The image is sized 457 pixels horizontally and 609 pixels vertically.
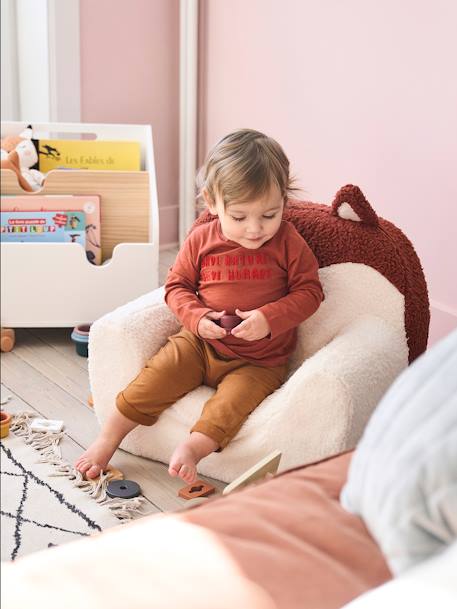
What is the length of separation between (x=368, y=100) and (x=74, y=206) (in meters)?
0.93

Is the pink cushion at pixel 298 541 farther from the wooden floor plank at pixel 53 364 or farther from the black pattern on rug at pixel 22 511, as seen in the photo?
the wooden floor plank at pixel 53 364

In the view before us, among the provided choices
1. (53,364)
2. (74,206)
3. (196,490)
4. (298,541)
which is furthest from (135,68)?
(298,541)

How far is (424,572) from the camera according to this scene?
0.66 metres

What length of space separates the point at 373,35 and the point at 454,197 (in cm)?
54

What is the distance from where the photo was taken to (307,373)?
158 cm

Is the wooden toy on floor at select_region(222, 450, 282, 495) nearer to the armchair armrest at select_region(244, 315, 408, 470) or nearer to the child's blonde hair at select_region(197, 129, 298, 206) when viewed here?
the armchair armrest at select_region(244, 315, 408, 470)

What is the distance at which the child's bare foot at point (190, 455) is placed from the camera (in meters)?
1.61

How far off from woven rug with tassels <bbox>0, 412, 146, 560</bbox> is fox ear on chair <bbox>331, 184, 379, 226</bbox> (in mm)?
746

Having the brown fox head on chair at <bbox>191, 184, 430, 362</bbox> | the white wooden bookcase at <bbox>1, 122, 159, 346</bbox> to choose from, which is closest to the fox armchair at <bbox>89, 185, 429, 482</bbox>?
the brown fox head on chair at <bbox>191, 184, 430, 362</bbox>

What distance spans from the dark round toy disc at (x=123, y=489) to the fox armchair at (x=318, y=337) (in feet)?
0.38

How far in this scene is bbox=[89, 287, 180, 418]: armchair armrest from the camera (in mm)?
1789

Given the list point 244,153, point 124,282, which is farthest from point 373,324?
point 124,282

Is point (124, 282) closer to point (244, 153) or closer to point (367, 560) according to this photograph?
point (244, 153)

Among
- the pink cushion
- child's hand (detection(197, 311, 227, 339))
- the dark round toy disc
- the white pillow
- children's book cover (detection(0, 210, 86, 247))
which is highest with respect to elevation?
the white pillow
